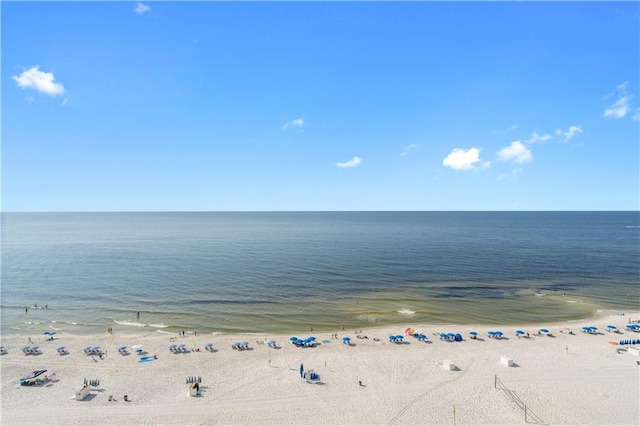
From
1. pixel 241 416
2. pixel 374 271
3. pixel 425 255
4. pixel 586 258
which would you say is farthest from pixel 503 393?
pixel 586 258

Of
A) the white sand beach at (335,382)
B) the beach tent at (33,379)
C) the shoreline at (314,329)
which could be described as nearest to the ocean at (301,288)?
the shoreline at (314,329)

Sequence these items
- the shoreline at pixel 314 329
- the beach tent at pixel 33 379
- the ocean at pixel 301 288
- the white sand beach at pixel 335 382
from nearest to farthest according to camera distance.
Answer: the white sand beach at pixel 335 382, the beach tent at pixel 33 379, the shoreline at pixel 314 329, the ocean at pixel 301 288

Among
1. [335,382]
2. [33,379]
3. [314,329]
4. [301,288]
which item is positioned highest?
[301,288]

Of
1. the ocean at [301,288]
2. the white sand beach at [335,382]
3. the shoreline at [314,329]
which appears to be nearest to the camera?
the white sand beach at [335,382]

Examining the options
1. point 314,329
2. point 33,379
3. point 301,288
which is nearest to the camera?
point 33,379

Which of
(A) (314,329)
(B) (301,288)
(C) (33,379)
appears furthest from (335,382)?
(B) (301,288)

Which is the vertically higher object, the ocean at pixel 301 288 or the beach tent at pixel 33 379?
the ocean at pixel 301 288

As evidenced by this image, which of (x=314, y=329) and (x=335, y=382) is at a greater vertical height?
(x=335, y=382)

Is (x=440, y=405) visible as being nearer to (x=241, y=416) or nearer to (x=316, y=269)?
(x=241, y=416)

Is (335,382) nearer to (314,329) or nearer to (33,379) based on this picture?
(314,329)

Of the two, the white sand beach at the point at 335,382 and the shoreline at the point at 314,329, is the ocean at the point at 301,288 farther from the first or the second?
the white sand beach at the point at 335,382
